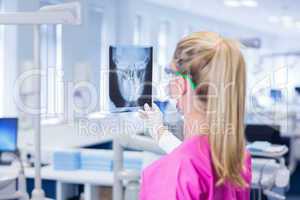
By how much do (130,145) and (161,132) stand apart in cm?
68

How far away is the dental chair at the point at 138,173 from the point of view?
5.98ft

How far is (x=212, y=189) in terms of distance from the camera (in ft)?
3.09

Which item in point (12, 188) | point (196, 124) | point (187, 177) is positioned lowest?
point (12, 188)

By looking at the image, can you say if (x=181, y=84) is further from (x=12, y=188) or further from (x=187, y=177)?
(x=12, y=188)

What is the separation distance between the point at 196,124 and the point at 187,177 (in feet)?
0.45

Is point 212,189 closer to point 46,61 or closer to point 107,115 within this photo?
point 107,115

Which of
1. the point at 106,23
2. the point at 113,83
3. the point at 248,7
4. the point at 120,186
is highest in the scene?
the point at 248,7

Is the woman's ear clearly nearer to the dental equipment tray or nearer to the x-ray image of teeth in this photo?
the x-ray image of teeth

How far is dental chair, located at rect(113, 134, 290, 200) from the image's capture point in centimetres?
182

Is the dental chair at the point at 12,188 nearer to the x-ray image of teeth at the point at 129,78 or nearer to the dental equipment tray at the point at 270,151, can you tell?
the x-ray image of teeth at the point at 129,78

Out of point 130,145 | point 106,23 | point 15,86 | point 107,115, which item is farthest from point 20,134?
point 107,115

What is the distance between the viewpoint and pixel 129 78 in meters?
1.30

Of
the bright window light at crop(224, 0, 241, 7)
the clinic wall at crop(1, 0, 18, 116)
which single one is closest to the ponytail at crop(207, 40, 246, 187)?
the clinic wall at crop(1, 0, 18, 116)

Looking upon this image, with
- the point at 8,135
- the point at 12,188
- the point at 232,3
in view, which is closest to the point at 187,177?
the point at 12,188
